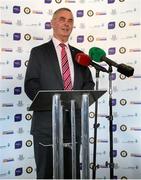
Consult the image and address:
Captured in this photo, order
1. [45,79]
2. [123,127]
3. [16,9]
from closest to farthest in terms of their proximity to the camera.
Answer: [45,79]
[16,9]
[123,127]

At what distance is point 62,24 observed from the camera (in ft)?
10.2

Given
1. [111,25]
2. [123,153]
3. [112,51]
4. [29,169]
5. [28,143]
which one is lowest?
[29,169]

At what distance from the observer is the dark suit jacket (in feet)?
9.21

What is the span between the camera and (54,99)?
6.63ft

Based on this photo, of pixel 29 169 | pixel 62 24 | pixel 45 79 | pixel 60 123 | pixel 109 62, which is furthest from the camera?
pixel 29 169

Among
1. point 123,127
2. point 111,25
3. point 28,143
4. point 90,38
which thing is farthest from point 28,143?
point 111,25

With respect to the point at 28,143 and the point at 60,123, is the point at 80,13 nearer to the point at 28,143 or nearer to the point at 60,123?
the point at 28,143

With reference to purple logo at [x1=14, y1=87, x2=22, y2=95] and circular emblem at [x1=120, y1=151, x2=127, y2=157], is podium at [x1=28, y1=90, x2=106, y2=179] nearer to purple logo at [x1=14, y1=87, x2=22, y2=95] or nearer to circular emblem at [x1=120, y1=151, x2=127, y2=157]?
purple logo at [x1=14, y1=87, x2=22, y2=95]

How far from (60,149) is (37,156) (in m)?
0.79

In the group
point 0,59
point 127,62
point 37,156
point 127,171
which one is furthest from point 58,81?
point 127,171

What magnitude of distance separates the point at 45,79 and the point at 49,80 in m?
0.03

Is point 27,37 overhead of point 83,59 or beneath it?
overhead

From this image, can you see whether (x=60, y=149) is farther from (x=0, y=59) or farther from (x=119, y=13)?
(x=119, y=13)

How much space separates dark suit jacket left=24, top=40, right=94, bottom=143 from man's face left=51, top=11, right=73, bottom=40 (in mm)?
119
